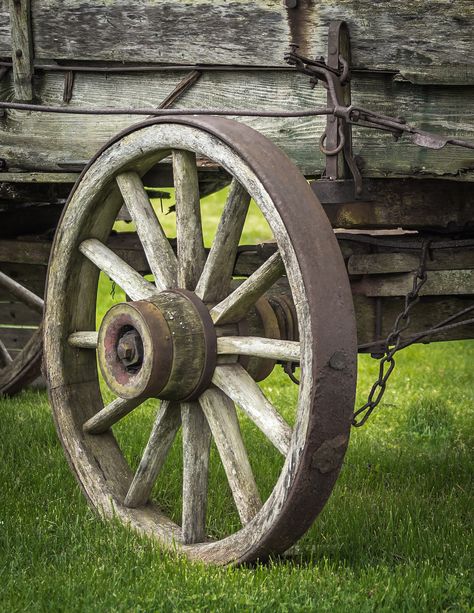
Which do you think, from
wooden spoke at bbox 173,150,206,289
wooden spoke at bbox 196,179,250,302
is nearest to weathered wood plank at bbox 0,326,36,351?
wooden spoke at bbox 173,150,206,289

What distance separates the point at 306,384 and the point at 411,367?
15.3ft

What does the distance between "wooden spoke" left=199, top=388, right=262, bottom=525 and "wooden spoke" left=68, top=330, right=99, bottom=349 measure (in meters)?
0.51

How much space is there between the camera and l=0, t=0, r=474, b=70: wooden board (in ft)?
9.61

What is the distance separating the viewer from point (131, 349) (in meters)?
3.12

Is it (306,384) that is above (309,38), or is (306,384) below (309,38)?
below

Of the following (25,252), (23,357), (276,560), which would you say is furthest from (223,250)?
(23,357)

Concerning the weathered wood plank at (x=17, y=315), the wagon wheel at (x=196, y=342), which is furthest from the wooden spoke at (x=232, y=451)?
the weathered wood plank at (x=17, y=315)

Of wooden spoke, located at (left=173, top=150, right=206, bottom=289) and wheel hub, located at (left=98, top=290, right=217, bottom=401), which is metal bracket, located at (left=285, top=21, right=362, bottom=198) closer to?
wooden spoke, located at (left=173, top=150, right=206, bottom=289)

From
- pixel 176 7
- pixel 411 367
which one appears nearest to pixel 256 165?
pixel 176 7

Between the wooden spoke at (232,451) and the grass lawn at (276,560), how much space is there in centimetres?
19

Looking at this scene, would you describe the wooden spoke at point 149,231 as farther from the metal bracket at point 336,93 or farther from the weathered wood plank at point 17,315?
the weathered wood plank at point 17,315

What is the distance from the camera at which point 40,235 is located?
4.59 m

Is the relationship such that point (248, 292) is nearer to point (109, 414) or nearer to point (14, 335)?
point (109, 414)

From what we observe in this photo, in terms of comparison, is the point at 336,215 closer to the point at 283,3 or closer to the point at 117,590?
the point at 283,3
